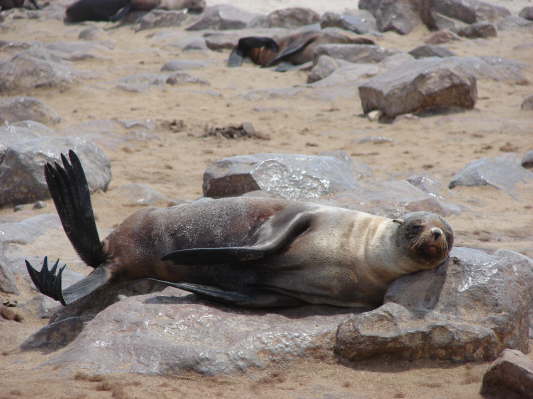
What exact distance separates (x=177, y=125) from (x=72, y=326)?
6123 millimetres

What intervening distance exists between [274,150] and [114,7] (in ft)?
41.3

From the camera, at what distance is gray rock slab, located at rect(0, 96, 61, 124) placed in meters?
9.52

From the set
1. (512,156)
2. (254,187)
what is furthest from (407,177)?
(254,187)

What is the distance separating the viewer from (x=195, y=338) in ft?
11.5

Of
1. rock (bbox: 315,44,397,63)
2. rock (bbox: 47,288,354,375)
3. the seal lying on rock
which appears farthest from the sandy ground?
the seal lying on rock

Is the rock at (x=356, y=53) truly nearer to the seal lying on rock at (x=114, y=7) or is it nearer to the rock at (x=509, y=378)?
the seal lying on rock at (x=114, y=7)

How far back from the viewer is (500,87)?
11.8 metres

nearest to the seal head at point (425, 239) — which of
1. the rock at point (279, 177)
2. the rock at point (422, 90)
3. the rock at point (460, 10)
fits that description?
the rock at point (279, 177)

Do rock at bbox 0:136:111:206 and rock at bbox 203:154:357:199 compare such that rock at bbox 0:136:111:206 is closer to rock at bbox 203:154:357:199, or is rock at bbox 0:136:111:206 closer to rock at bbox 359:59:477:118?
rock at bbox 203:154:357:199

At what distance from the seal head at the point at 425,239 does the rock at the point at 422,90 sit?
6.60 metres

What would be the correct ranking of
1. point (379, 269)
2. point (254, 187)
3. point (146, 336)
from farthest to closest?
point (254, 187)
point (379, 269)
point (146, 336)

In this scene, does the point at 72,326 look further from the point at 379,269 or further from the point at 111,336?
the point at 379,269

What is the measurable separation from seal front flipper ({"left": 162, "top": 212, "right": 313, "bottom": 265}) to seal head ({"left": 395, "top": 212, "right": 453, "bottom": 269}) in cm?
53

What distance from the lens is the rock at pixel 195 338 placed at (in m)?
3.30
